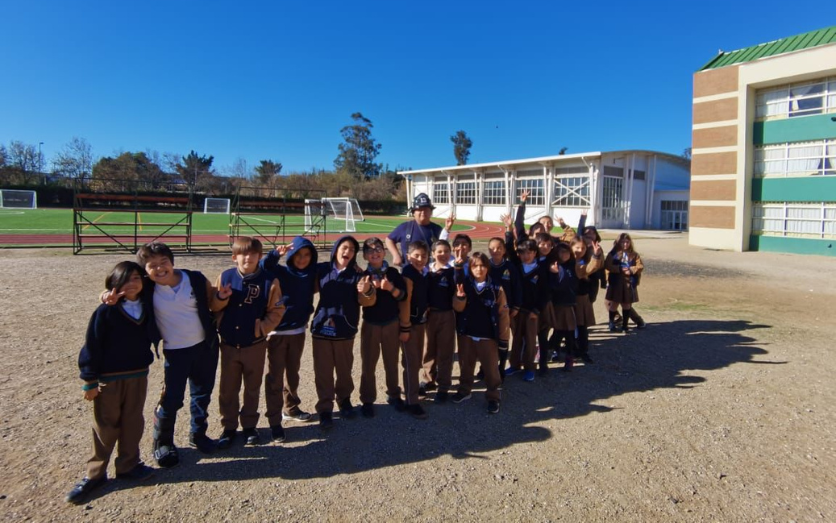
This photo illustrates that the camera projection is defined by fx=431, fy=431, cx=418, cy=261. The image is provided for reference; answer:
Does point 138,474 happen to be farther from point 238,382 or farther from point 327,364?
point 327,364

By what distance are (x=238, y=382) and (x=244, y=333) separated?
41cm

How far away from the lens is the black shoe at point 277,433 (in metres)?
3.43

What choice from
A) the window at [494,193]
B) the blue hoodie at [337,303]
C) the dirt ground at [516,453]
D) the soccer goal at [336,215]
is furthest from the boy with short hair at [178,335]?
the window at [494,193]

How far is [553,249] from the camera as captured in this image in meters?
5.30

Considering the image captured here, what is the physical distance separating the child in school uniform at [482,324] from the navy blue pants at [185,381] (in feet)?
7.18

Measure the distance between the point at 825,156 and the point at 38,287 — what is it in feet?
90.2

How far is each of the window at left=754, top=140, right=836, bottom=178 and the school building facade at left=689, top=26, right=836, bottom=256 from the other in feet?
0.12

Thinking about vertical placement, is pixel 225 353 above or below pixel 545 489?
above

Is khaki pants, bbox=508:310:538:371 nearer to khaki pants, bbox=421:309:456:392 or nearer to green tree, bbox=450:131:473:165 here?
khaki pants, bbox=421:309:456:392

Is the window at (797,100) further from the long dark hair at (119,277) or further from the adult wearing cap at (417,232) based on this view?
the long dark hair at (119,277)

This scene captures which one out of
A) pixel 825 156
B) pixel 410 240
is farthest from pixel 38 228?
pixel 825 156

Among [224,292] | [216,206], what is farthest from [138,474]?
[216,206]

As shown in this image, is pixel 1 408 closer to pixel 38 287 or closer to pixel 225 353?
pixel 225 353

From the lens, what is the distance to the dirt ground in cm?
268
